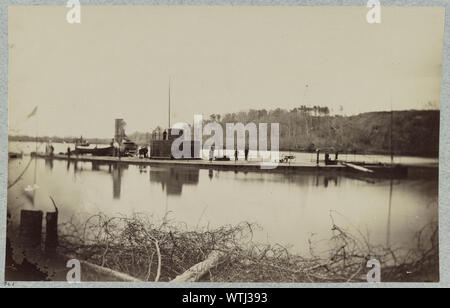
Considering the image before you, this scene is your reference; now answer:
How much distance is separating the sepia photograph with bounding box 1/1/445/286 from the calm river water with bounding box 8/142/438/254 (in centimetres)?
1

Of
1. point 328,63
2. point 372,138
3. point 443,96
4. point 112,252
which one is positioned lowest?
point 112,252

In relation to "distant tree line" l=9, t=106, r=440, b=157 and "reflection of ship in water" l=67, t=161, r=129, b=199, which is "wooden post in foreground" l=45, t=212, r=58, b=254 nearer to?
"reflection of ship in water" l=67, t=161, r=129, b=199

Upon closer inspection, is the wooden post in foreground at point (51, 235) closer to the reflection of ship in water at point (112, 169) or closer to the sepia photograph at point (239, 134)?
the sepia photograph at point (239, 134)

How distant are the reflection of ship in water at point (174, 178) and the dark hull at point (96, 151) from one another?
0.34m

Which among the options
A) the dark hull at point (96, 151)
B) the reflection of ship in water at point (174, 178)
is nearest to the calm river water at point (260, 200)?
the reflection of ship in water at point (174, 178)

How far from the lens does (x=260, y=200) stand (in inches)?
136

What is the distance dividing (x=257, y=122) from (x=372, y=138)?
2.75ft

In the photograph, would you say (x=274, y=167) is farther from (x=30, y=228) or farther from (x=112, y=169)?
(x=30, y=228)

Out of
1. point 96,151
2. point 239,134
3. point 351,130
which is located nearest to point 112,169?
point 96,151

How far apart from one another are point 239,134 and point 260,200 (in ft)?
1.65

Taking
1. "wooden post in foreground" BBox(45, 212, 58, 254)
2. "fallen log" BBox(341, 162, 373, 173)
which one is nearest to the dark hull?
"wooden post in foreground" BBox(45, 212, 58, 254)

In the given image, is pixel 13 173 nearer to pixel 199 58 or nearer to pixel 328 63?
pixel 199 58

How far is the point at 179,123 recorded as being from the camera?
349 centimetres
